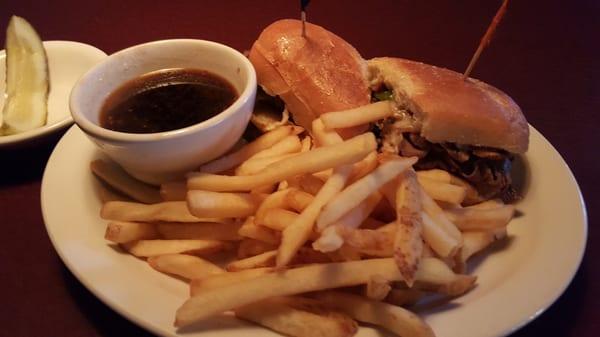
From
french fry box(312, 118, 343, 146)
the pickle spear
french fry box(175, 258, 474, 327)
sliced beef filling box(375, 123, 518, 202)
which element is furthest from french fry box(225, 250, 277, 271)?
the pickle spear

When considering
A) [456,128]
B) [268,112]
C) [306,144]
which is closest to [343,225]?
[306,144]

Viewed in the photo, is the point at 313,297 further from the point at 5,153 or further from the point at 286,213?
the point at 5,153

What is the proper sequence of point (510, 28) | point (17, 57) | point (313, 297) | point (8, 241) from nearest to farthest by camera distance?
1. point (313, 297)
2. point (8, 241)
3. point (17, 57)
4. point (510, 28)

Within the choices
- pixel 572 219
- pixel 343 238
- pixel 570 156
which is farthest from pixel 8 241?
pixel 570 156

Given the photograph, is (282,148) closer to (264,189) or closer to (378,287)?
(264,189)

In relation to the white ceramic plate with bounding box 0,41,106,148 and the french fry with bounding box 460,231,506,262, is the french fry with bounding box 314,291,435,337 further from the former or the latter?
the white ceramic plate with bounding box 0,41,106,148

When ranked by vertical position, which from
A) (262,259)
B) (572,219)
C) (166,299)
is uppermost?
(572,219)

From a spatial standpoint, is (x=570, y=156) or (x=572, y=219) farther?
(x=570, y=156)
